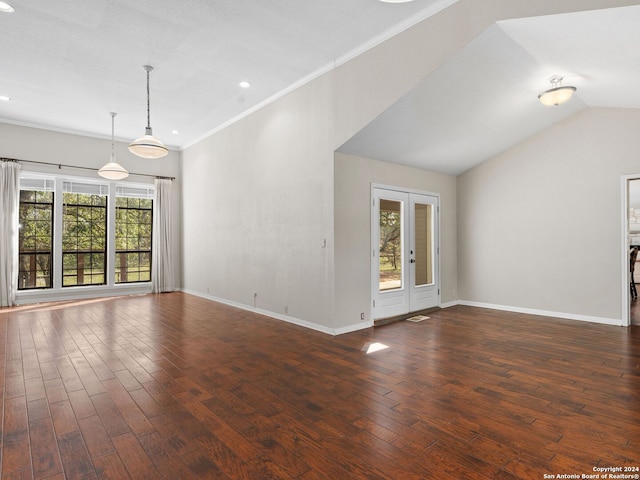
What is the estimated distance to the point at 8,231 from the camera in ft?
23.3

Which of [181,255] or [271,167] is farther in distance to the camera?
[181,255]

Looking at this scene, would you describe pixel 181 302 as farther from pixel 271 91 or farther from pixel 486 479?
pixel 486 479

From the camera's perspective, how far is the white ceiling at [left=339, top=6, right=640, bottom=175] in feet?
11.2

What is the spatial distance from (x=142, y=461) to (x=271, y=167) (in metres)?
4.85

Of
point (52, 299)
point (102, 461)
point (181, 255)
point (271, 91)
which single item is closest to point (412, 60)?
point (271, 91)

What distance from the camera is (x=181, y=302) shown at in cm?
761

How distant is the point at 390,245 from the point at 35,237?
24.6 ft

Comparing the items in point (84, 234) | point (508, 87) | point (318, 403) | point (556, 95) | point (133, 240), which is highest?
point (508, 87)

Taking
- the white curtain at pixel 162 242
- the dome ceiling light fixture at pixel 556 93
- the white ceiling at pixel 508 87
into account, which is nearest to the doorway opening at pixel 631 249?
the white ceiling at pixel 508 87

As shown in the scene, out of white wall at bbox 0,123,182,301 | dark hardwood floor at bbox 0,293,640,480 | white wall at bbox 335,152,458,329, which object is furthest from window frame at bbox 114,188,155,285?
white wall at bbox 335,152,458,329

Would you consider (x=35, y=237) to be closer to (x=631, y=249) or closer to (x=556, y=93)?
(x=556, y=93)

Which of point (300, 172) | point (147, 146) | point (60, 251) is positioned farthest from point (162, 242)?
point (300, 172)

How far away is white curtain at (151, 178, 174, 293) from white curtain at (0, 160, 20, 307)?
264 centimetres

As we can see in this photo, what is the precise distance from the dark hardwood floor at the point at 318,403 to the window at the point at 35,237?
121 inches
